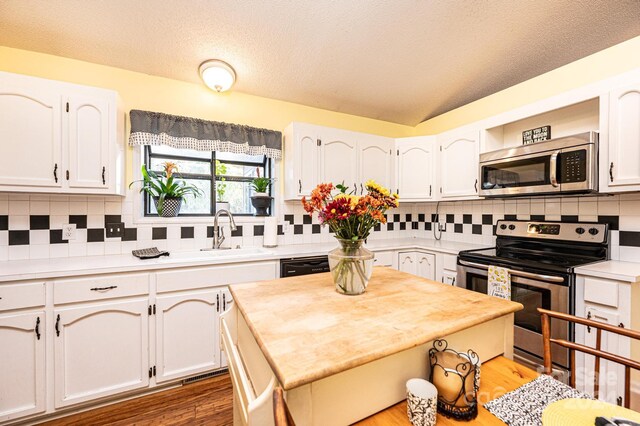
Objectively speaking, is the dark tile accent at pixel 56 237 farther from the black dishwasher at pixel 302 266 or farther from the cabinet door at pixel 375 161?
the cabinet door at pixel 375 161

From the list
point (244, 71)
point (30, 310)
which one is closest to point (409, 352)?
point (30, 310)

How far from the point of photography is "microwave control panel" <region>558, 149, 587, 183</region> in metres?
1.90

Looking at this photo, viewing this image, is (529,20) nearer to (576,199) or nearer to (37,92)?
(576,199)

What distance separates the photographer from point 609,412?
0.66 meters

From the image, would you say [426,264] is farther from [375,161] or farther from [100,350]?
[100,350]

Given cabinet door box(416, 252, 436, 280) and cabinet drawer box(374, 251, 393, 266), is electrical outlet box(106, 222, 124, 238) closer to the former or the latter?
cabinet drawer box(374, 251, 393, 266)

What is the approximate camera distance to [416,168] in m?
3.23

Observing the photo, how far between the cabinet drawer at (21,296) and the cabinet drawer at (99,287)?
0.07 m

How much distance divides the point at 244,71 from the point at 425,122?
7.77 feet

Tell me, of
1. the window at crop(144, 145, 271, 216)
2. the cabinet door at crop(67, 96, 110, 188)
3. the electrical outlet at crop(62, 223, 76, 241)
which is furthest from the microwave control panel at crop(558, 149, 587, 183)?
the electrical outlet at crop(62, 223, 76, 241)

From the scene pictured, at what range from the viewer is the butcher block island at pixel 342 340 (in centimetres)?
67

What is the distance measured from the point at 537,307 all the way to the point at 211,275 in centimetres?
228

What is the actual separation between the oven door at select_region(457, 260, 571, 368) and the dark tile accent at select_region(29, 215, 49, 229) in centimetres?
343

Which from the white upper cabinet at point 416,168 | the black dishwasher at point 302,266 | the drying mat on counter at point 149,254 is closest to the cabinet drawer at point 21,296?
the drying mat on counter at point 149,254
